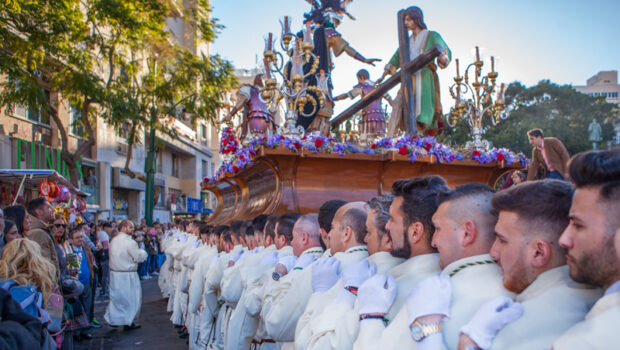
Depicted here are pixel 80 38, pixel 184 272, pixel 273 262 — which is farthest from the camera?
pixel 80 38

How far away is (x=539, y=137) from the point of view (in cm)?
481

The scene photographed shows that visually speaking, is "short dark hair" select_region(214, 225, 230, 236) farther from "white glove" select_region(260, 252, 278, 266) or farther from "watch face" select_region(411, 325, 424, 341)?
"watch face" select_region(411, 325, 424, 341)

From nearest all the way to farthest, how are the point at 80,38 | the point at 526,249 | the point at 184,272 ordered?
1. the point at 526,249
2. the point at 184,272
3. the point at 80,38

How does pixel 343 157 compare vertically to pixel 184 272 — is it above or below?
above

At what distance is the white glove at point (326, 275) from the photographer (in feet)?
9.64

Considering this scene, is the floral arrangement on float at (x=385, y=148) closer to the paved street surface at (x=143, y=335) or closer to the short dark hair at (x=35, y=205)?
the short dark hair at (x=35, y=205)

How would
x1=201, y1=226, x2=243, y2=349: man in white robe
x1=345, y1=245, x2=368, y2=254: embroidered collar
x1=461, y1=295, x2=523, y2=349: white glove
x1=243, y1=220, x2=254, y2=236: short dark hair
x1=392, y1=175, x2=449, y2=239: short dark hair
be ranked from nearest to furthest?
x1=461, y1=295, x2=523, y2=349: white glove
x1=392, y1=175, x2=449, y2=239: short dark hair
x1=345, y1=245, x2=368, y2=254: embroidered collar
x1=243, y1=220, x2=254, y2=236: short dark hair
x1=201, y1=226, x2=243, y2=349: man in white robe

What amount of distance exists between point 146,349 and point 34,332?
18.1 feet

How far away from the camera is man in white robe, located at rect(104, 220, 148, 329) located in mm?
9445

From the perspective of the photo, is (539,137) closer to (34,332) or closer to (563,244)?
(563,244)

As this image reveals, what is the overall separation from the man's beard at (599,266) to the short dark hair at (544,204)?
→ 0.73ft

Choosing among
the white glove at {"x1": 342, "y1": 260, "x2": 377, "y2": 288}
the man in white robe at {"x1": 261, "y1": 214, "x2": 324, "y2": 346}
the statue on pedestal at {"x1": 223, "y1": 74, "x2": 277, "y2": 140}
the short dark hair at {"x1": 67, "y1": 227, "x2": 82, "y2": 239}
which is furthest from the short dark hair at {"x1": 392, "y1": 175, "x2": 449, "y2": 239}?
the short dark hair at {"x1": 67, "y1": 227, "x2": 82, "y2": 239}

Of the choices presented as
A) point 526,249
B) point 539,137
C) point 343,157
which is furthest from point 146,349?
point 526,249

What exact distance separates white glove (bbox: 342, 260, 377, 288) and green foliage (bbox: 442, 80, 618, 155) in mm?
24012
